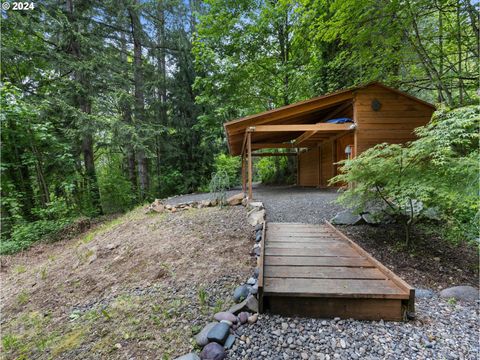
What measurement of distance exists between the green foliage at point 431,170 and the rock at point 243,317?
251cm

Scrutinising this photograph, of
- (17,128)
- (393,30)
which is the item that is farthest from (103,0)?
(393,30)

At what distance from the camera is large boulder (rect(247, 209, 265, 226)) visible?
4.48 metres

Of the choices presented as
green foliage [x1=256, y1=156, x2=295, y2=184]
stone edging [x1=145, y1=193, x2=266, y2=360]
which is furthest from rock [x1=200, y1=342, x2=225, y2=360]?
green foliage [x1=256, y1=156, x2=295, y2=184]

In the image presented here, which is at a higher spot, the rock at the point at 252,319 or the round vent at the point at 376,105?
the round vent at the point at 376,105

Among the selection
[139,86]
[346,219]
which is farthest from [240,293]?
[139,86]

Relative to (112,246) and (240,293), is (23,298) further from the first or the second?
(240,293)

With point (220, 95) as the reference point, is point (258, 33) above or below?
above

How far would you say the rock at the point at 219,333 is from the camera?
179cm

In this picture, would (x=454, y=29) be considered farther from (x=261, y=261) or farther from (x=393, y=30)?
(x=261, y=261)

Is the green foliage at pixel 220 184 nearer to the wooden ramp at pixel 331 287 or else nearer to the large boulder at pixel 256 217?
the large boulder at pixel 256 217

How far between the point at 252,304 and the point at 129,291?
1614mm

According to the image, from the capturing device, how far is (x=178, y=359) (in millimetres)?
1655

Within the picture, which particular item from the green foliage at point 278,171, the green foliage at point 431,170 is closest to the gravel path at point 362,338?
the green foliage at point 431,170

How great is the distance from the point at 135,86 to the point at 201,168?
498 cm
